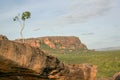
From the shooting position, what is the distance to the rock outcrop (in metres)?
21.3

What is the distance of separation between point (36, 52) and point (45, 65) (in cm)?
145

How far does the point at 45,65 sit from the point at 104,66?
138660 mm

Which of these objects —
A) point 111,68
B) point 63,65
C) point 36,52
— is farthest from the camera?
point 111,68

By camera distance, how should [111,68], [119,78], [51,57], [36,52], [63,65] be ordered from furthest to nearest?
[111,68]
[119,78]
[63,65]
[51,57]
[36,52]

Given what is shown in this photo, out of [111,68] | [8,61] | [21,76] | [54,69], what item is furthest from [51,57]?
[111,68]

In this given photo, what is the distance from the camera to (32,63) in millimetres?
22719

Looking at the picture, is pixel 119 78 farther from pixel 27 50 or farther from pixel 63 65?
pixel 27 50

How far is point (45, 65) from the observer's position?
23.8 m

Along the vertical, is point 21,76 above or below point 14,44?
below

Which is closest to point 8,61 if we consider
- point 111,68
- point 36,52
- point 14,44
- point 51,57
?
point 14,44

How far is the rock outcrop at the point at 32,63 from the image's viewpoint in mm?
21266

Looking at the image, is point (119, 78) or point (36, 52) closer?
point (36, 52)

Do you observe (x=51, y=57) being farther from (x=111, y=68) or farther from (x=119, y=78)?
(x=111, y=68)

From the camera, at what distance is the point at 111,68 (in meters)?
154
